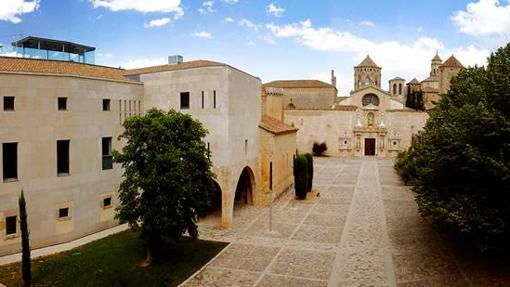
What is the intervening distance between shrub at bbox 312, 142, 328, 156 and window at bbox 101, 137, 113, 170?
41.4 metres

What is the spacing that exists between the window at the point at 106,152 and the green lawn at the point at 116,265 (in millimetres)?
3865

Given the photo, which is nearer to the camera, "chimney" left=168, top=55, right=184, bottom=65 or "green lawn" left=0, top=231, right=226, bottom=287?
"green lawn" left=0, top=231, right=226, bottom=287

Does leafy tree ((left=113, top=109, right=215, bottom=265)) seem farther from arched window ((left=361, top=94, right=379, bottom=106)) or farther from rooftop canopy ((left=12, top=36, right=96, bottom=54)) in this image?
arched window ((left=361, top=94, right=379, bottom=106))

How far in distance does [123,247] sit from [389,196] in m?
20.0

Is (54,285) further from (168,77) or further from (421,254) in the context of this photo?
(421,254)

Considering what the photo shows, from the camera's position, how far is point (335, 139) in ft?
199

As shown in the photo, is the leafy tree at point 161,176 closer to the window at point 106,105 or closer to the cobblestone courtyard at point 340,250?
→ the cobblestone courtyard at point 340,250

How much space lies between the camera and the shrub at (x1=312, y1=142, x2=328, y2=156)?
60562mm

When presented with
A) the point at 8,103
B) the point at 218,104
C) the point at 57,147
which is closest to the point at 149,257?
the point at 57,147

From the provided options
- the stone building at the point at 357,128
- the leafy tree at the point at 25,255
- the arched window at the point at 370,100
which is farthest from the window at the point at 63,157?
the arched window at the point at 370,100

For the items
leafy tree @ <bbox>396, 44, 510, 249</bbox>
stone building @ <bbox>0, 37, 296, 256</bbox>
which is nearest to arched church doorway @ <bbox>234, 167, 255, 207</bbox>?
stone building @ <bbox>0, 37, 296, 256</bbox>

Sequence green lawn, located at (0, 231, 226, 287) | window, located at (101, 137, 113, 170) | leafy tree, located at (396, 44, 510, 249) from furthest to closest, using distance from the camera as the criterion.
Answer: window, located at (101, 137, 113, 170)
green lawn, located at (0, 231, 226, 287)
leafy tree, located at (396, 44, 510, 249)

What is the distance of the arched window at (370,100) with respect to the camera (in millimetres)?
65450

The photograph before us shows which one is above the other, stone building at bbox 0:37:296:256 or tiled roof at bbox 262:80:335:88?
tiled roof at bbox 262:80:335:88
